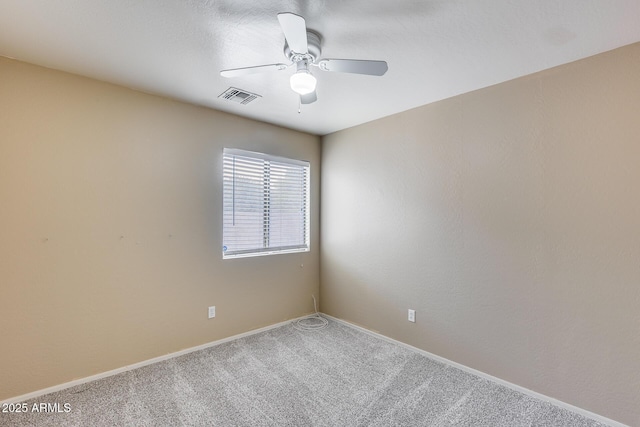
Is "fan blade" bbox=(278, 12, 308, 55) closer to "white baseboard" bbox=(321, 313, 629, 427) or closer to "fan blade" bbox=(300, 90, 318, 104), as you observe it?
"fan blade" bbox=(300, 90, 318, 104)

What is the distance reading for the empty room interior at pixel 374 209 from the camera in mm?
1779

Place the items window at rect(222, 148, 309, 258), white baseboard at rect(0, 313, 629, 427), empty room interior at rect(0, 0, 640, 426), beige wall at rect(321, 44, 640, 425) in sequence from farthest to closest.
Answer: window at rect(222, 148, 309, 258) < white baseboard at rect(0, 313, 629, 427) < beige wall at rect(321, 44, 640, 425) < empty room interior at rect(0, 0, 640, 426)

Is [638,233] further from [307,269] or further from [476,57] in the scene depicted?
[307,269]

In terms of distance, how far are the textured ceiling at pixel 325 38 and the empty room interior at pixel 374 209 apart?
0.05 ft

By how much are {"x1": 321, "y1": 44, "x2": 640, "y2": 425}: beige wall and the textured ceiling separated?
30 cm

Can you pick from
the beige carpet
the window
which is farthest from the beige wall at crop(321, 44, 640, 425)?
the window

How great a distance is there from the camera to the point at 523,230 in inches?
89.4

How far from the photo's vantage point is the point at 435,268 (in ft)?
9.11

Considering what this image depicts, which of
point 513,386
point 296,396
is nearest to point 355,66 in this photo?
point 296,396

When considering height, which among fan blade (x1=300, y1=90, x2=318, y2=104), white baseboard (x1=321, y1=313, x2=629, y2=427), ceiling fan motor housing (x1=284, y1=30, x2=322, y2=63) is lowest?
white baseboard (x1=321, y1=313, x2=629, y2=427)

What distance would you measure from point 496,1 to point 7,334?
3.63 metres

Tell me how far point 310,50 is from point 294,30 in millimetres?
405

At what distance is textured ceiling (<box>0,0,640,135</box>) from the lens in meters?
1.54

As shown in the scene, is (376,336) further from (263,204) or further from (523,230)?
(263,204)
